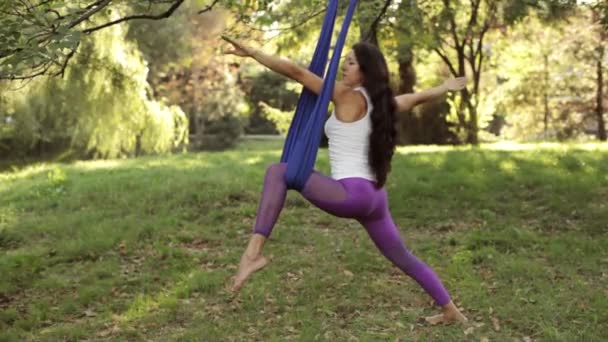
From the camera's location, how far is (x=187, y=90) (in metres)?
23.0

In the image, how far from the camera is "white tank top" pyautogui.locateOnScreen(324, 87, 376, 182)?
351cm

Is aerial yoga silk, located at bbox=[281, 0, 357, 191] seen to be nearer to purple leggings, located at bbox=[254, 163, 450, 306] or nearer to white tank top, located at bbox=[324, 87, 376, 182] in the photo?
purple leggings, located at bbox=[254, 163, 450, 306]

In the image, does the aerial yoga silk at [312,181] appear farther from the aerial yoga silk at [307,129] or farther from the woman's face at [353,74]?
the woman's face at [353,74]

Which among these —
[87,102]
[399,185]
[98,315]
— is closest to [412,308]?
[98,315]

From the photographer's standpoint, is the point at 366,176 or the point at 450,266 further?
the point at 450,266

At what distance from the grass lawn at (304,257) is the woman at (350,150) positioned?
51.9 inches

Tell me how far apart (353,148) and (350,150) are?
0.07ft

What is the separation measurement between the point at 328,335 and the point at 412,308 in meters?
0.83

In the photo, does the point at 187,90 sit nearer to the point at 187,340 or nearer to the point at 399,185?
the point at 399,185

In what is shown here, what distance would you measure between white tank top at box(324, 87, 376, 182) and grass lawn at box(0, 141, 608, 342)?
4.68ft

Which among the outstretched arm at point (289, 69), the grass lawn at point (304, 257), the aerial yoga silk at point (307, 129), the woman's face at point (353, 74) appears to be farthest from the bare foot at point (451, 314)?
the outstretched arm at point (289, 69)

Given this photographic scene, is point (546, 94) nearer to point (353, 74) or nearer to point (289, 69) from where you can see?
point (353, 74)

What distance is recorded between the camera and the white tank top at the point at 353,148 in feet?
11.5

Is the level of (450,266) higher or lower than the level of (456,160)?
lower
